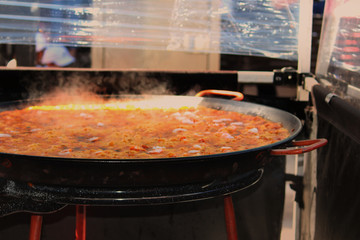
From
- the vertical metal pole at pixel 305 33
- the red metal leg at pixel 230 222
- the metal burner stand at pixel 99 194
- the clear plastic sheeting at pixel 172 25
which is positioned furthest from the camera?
the vertical metal pole at pixel 305 33

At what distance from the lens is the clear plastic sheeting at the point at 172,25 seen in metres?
2.12

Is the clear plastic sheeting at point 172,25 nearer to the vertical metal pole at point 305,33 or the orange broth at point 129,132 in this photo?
the vertical metal pole at point 305,33

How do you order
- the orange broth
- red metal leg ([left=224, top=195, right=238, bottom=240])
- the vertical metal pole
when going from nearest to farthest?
the orange broth, red metal leg ([left=224, top=195, right=238, bottom=240]), the vertical metal pole

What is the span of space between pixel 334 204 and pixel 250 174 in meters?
0.64

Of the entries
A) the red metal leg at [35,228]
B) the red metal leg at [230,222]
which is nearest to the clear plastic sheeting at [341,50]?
the red metal leg at [230,222]

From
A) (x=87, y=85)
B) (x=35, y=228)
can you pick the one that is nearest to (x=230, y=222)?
(x=35, y=228)

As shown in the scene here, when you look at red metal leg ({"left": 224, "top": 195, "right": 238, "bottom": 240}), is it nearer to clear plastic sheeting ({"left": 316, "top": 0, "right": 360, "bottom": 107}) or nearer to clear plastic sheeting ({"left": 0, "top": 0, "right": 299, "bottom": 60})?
clear plastic sheeting ({"left": 316, "top": 0, "right": 360, "bottom": 107})

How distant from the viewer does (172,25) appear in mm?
2344

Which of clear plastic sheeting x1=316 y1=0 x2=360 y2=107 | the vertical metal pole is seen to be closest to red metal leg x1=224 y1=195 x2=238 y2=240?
clear plastic sheeting x1=316 y1=0 x2=360 y2=107

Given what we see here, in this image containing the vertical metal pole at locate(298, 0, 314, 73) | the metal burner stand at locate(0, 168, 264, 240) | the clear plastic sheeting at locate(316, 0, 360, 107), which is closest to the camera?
the metal burner stand at locate(0, 168, 264, 240)

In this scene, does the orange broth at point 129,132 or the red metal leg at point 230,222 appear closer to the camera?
the orange broth at point 129,132

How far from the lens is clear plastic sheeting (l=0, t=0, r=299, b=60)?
2.12 meters

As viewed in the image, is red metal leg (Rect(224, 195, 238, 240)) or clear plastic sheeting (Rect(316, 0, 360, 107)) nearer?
red metal leg (Rect(224, 195, 238, 240))

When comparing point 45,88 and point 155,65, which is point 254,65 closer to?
point 155,65
